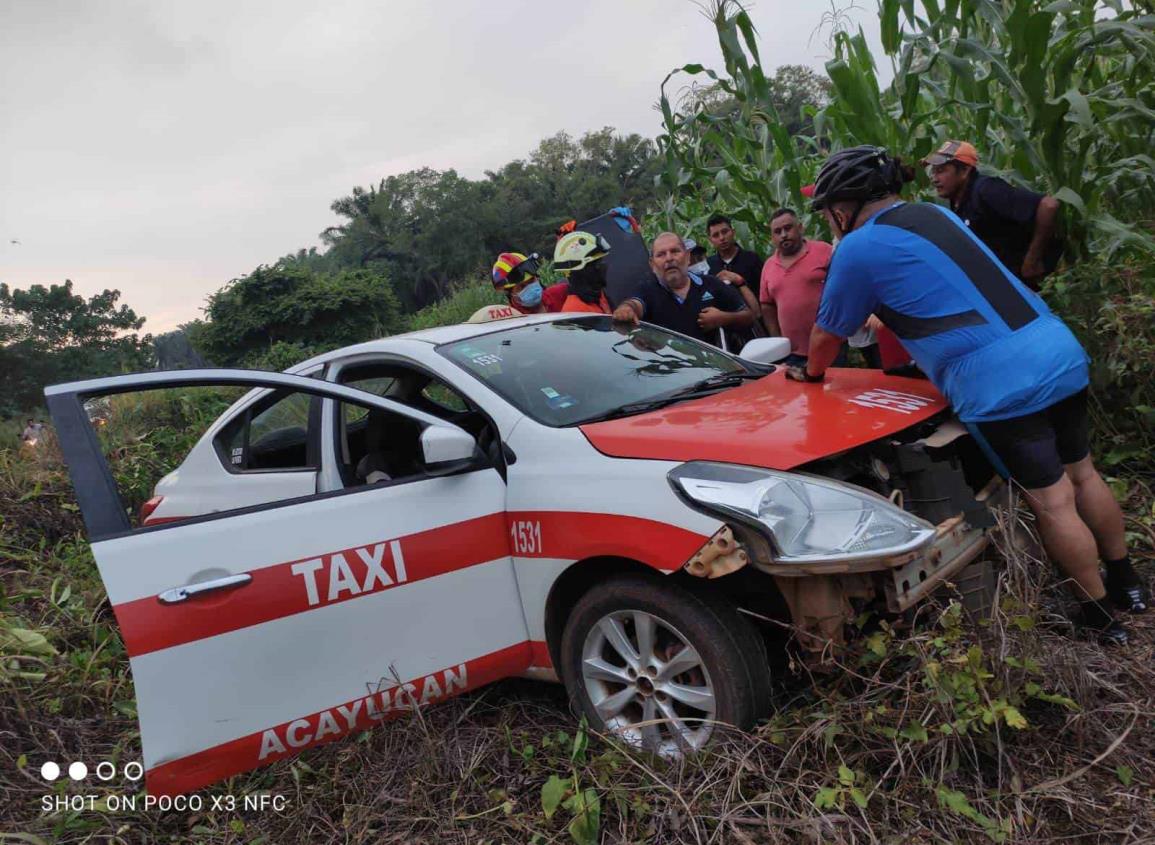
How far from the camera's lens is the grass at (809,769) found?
222cm

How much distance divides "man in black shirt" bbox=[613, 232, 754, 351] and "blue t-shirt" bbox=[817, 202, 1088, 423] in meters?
1.98

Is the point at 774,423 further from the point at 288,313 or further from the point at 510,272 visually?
the point at 288,313

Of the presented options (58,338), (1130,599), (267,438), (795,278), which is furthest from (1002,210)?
(58,338)

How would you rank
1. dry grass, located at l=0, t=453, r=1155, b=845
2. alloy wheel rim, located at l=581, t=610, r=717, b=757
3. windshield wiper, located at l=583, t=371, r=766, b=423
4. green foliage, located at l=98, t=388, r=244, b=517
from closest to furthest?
dry grass, located at l=0, t=453, r=1155, b=845, alloy wheel rim, located at l=581, t=610, r=717, b=757, windshield wiper, located at l=583, t=371, r=766, b=423, green foliage, located at l=98, t=388, r=244, b=517

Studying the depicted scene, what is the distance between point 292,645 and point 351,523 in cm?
42

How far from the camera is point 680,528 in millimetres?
2467

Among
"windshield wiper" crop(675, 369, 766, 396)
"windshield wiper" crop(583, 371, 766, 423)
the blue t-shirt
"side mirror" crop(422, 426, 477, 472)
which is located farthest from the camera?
"windshield wiper" crop(675, 369, 766, 396)

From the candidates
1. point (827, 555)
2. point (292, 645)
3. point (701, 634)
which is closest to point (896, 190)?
point (827, 555)

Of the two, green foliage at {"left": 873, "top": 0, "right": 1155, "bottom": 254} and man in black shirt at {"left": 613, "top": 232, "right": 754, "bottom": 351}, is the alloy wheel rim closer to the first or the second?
man in black shirt at {"left": 613, "top": 232, "right": 754, "bottom": 351}

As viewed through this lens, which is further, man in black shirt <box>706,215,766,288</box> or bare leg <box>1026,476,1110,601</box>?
man in black shirt <box>706,215,766,288</box>

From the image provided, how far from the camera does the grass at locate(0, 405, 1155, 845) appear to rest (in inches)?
87.6

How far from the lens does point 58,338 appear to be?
37.3m

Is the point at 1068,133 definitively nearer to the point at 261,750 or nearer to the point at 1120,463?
the point at 1120,463

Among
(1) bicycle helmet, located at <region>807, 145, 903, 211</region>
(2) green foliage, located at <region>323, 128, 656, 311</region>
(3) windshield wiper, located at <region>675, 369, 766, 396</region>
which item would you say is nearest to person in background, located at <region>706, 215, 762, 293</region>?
(3) windshield wiper, located at <region>675, 369, 766, 396</region>
